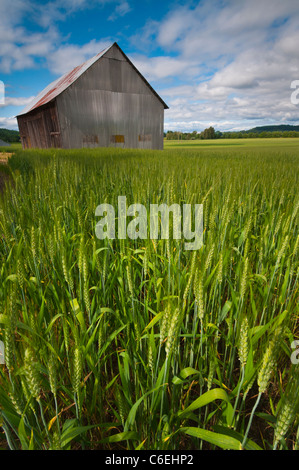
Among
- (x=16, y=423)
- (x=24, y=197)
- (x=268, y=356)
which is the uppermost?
(x=24, y=197)

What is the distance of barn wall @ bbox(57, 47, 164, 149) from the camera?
1195 cm

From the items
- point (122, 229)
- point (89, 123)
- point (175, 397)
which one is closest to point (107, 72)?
point (89, 123)

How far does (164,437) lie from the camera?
2.13 feet

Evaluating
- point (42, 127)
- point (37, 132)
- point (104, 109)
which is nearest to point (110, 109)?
point (104, 109)

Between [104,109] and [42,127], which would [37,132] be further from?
[104,109]

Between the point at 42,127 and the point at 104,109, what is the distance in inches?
172

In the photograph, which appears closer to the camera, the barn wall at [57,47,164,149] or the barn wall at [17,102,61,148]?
the barn wall at [57,47,164,149]

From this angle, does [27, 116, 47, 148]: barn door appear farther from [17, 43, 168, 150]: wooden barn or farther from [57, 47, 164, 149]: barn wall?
[57, 47, 164, 149]: barn wall

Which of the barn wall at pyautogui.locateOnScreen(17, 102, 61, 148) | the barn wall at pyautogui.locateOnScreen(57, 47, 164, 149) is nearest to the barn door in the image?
the barn wall at pyautogui.locateOnScreen(17, 102, 61, 148)

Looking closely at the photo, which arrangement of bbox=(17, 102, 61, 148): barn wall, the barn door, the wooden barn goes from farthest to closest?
the barn door, bbox=(17, 102, 61, 148): barn wall, the wooden barn

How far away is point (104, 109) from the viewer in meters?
12.8
